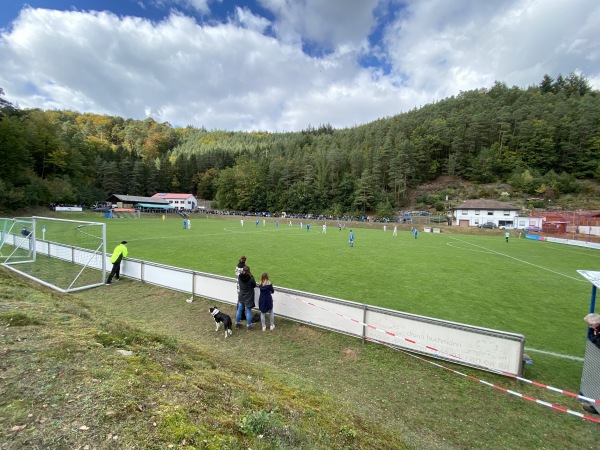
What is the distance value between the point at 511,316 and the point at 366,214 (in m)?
65.0

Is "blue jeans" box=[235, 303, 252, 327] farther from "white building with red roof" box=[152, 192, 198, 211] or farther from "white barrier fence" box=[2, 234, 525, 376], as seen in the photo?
"white building with red roof" box=[152, 192, 198, 211]

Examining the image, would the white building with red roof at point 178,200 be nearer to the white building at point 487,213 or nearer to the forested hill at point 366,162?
the forested hill at point 366,162

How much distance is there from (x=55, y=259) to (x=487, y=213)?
2592 inches

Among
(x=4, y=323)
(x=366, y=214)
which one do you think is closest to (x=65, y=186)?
(x=366, y=214)

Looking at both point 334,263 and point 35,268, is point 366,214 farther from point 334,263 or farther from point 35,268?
point 35,268

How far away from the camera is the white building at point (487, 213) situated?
2238 inches

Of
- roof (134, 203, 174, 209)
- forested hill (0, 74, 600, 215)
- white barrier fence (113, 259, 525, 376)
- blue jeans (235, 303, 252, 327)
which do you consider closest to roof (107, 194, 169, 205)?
roof (134, 203, 174, 209)

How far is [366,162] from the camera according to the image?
82.3m

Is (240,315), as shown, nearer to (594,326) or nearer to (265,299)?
(265,299)

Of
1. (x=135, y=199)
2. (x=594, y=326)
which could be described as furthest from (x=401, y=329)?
(x=135, y=199)

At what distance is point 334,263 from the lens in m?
16.7

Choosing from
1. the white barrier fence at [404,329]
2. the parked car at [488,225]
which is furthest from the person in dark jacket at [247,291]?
the parked car at [488,225]

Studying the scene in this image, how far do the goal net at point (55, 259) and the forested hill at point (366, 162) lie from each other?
44.6 metres

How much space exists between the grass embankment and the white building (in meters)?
57.8
